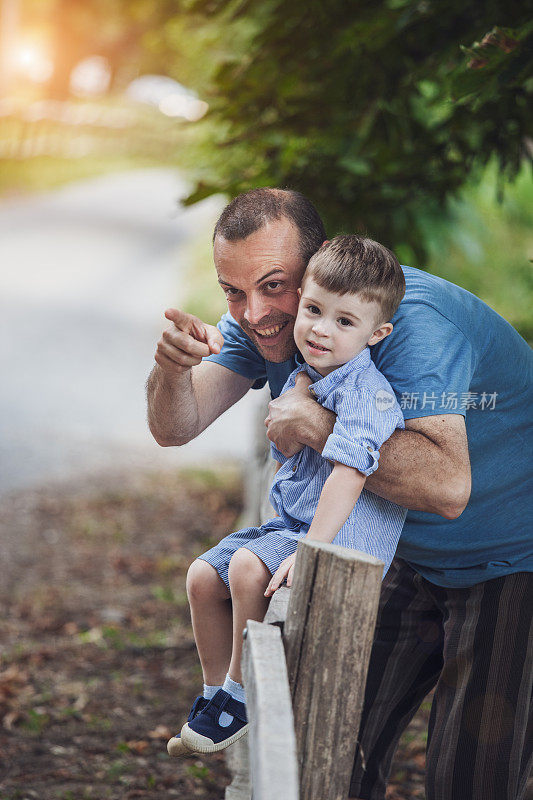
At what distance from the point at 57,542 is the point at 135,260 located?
9.66 meters

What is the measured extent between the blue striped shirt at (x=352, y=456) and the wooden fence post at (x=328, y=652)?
0.32 m

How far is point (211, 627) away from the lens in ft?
7.47

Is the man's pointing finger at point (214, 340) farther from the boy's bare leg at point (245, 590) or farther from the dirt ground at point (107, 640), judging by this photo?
the dirt ground at point (107, 640)

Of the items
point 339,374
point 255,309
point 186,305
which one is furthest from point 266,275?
point 186,305

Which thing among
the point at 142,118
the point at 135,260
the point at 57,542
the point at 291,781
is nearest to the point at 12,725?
the point at 57,542

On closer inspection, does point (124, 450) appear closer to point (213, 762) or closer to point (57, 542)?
point (57, 542)

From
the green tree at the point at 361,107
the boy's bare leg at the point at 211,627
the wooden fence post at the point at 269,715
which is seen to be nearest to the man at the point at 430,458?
the boy's bare leg at the point at 211,627

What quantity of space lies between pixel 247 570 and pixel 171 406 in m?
0.57

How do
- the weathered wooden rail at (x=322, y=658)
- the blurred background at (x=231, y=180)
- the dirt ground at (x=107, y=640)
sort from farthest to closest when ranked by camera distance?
the dirt ground at (x=107, y=640)
the blurred background at (x=231, y=180)
the weathered wooden rail at (x=322, y=658)

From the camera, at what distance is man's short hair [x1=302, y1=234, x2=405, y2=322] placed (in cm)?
201

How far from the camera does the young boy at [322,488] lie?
1.99 meters

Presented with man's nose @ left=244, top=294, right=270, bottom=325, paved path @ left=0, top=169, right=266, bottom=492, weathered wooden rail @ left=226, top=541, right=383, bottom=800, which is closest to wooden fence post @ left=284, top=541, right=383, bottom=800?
weathered wooden rail @ left=226, top=541, right=383, bottom=800

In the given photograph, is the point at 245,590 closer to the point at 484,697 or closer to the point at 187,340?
the point at 187,340

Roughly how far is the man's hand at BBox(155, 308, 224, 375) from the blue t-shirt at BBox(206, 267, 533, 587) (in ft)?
1.01
